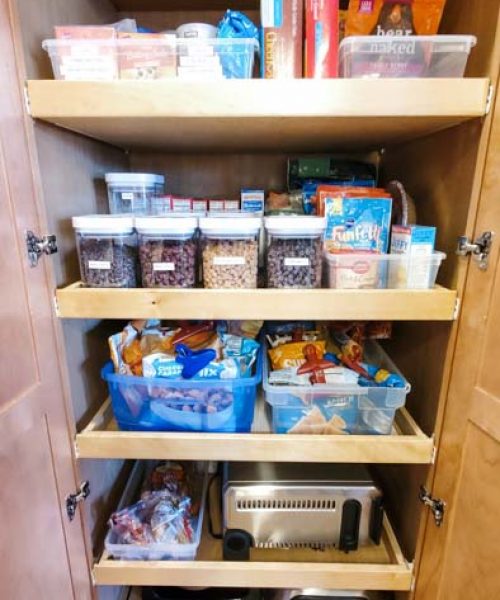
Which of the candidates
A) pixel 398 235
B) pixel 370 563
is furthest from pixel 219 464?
pixel 398 235

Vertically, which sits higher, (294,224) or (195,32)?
(195,32)

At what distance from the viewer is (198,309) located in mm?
724

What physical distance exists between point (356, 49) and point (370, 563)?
1.14 m

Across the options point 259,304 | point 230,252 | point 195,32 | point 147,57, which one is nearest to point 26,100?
point 147,57

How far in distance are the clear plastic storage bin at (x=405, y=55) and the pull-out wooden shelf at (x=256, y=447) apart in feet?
2.36

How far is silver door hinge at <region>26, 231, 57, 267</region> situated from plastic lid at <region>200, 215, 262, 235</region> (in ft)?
0.92

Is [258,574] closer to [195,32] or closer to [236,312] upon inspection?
[236,312]

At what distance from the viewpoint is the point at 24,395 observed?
636 mm

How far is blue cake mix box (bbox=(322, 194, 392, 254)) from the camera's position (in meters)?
0.77

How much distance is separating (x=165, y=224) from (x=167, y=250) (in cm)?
5

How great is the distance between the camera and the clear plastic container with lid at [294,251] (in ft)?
2.38

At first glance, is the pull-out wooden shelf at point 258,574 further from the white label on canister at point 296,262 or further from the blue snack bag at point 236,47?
the blue snack bag at point 236,47

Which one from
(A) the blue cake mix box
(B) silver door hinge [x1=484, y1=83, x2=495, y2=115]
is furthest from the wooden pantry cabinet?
(A) the blue cake mix box

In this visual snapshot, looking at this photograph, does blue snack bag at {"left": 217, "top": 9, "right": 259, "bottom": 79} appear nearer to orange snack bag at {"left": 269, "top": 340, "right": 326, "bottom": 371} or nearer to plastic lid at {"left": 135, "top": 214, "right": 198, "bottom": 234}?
plastic lid at {"left": 135, "top": 214, "right": 198, "bottom": 234}
